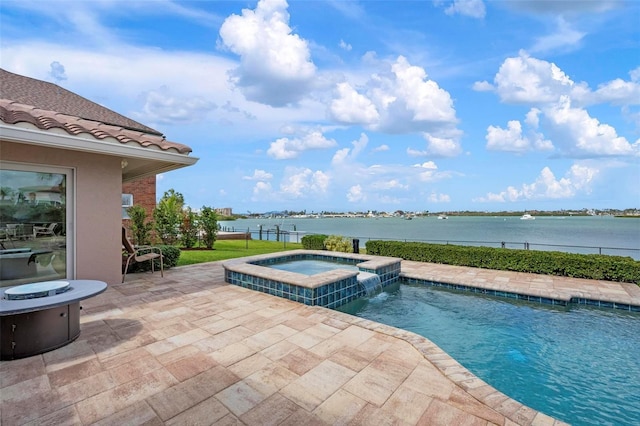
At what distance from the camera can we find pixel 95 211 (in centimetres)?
565

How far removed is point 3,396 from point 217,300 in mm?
2847

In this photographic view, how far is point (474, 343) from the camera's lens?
14.1ft

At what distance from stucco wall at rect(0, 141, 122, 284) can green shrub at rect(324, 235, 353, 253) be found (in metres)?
7.16

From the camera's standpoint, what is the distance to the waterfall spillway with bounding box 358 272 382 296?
21.7ft

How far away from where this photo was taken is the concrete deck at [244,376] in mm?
2213

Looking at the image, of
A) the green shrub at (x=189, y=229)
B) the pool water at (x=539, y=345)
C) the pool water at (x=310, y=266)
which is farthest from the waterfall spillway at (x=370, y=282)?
the green shrub at (x=189, y=229)

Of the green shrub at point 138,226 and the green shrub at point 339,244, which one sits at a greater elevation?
the green shrub at point 138,226

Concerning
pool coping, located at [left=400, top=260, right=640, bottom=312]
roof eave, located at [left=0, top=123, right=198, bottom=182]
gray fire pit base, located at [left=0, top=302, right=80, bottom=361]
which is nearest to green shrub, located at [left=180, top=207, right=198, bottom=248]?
roof eave, located at [left=0, top=123, right=198, bottom=182]

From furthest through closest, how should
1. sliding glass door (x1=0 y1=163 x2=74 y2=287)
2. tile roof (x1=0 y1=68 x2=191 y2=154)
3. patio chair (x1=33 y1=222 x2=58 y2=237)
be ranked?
patio chair (x1=33 y1=222 x2=58 y2=237)
sliding glass door (x1=0 y1=163 x2=74 y2=287)
tile roof (x1=0 y1=68 x2=191 y2=154)

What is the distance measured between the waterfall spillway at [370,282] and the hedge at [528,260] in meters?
3.42

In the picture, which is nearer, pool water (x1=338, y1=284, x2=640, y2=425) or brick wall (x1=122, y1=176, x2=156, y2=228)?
pool water (x1=338, y1=284, x2=640, y2=425)

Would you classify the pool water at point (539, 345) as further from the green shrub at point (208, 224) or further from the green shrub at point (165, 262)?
the green shrub at point (208, 224)

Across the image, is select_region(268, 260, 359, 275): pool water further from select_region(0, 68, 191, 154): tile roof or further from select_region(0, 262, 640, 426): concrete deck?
select_region(0, 68, 191, 154): tile roof

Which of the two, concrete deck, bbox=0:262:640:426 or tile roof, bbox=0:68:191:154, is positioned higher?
tile roof, bbox=0:68:191:154
